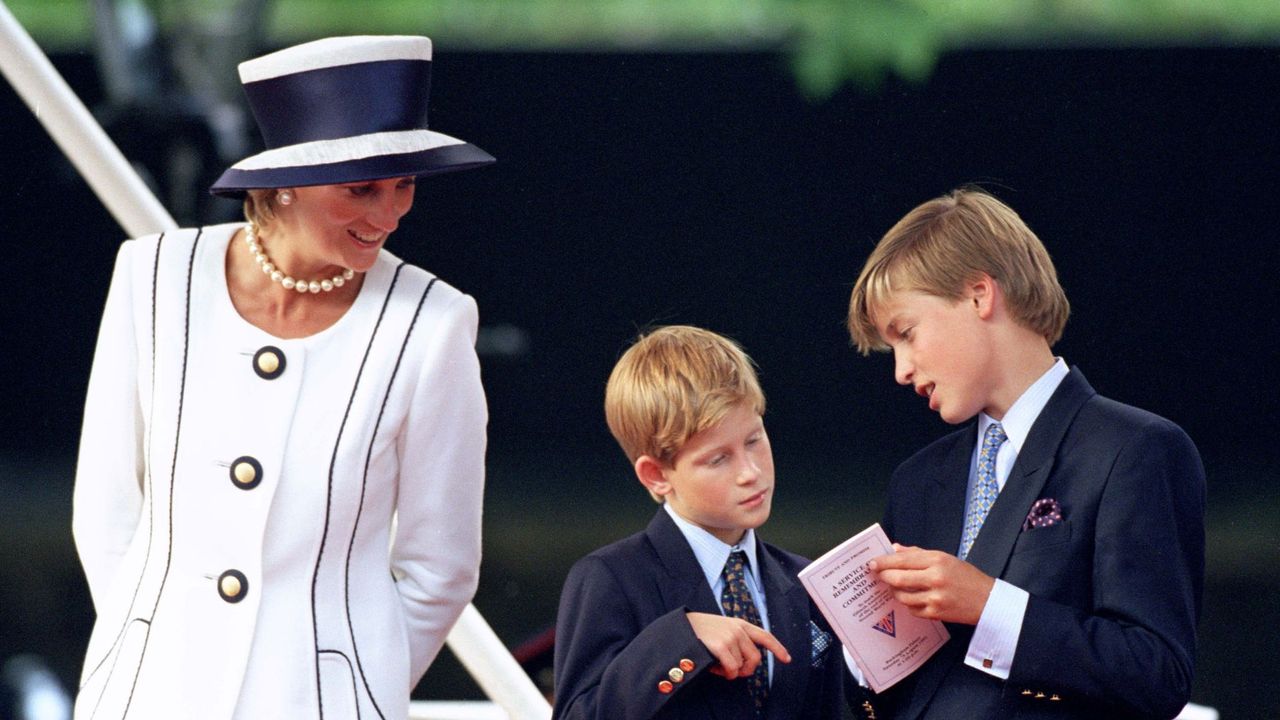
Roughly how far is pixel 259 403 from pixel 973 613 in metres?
0.94

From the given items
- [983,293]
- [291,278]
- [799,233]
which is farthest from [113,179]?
[799,233]

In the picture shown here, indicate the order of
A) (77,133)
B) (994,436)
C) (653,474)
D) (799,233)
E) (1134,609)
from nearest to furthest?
(1134,609), (994,436), (653,474), (77,133), (799,233)

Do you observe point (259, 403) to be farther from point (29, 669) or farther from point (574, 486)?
point (574, 486)

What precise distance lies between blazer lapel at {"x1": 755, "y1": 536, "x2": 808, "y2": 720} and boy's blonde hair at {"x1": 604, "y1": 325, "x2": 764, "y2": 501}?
0.70 feet

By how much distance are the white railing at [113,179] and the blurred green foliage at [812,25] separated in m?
7.13

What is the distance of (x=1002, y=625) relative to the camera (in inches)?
85.7

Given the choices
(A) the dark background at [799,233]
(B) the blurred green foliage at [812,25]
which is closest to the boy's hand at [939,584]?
(A) the dark background at [799,233]

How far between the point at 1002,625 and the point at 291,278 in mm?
1015

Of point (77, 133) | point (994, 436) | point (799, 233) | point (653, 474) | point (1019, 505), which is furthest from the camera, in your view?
point (799, 233)

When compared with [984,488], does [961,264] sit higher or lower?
higher

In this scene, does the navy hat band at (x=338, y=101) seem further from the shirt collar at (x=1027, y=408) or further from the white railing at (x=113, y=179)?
the shirt collar at (x=1027, y=408)

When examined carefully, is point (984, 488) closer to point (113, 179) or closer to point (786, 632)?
point (786, 632)

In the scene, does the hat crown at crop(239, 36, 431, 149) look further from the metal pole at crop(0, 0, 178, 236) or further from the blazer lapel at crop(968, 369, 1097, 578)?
the blazer lapel at crop(968, 369, 1097, 578)

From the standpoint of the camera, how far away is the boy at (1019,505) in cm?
216
